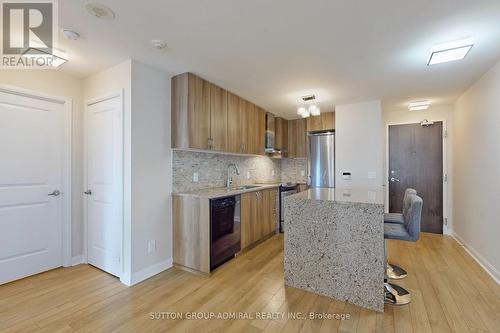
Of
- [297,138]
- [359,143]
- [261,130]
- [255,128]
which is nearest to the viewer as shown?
[359,143]

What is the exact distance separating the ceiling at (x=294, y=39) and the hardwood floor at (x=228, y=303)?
2409mm

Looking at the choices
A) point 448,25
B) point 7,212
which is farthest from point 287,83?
point 7,212

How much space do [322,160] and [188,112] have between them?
310 centimetres

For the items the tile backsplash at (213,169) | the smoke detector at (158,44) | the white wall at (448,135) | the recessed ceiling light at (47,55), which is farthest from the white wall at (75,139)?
the white wall at (448,135)

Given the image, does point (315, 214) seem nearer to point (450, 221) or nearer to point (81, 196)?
point (81, 196)

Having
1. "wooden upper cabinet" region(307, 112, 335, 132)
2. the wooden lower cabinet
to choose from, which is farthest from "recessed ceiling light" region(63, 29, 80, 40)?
"wooden upper cabinet" region(307, 112, 335, 132)

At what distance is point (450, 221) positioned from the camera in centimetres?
424

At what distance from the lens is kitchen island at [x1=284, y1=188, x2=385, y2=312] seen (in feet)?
6.48

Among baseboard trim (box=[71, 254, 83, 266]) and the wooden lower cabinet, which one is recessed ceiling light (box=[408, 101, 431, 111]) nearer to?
the wooden lower cabinet

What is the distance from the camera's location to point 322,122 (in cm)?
483

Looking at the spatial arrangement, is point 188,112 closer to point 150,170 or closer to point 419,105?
point 150,170

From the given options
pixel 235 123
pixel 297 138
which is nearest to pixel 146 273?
pixel 235 123

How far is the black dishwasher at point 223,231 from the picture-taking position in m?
2.72

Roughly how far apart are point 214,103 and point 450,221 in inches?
189
